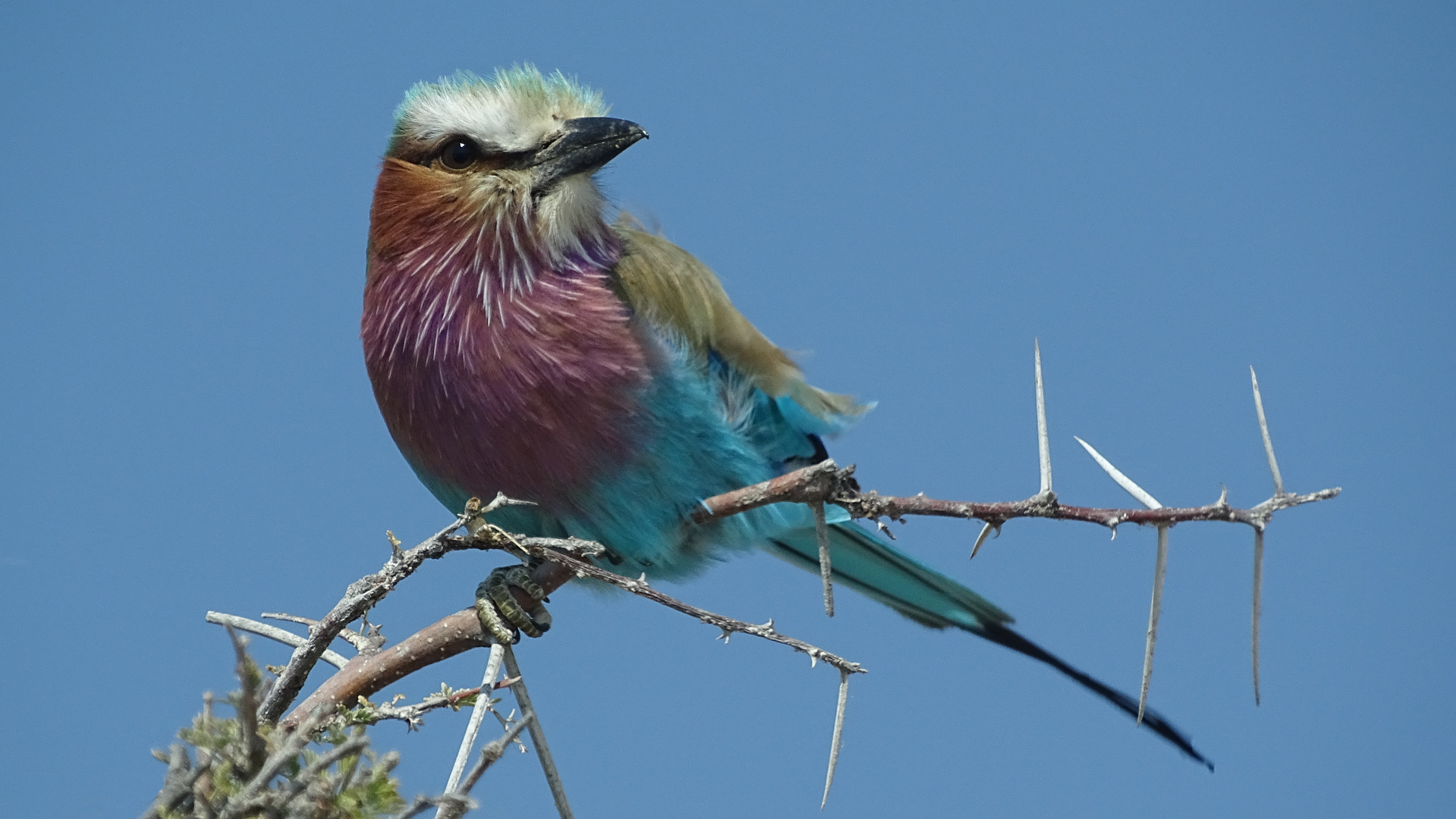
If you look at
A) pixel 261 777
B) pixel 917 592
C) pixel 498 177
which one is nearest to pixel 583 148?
pixel 498 177

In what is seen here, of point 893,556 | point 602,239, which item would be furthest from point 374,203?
point 893,556

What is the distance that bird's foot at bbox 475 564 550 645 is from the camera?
2314mm

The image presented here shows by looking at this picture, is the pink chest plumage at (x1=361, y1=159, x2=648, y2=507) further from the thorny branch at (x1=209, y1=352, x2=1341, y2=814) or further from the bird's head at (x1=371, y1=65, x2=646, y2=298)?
the thorny branch at (x1=209, y1=352, x2=1341, y2=814)

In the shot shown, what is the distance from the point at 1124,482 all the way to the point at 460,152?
1.49 m

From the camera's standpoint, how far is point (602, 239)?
269 centimetres

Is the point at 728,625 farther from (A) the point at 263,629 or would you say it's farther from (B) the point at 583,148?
(B) the point at 583,148

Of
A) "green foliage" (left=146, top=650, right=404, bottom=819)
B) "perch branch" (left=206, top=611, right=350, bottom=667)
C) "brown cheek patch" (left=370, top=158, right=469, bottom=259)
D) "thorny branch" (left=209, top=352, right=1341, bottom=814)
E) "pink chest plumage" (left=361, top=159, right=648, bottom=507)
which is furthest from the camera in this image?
"brown cheek patch" (left=370, top=158, right=469, bottom=259)

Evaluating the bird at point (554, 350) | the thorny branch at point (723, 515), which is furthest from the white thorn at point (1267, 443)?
the bird at point (554, 350)

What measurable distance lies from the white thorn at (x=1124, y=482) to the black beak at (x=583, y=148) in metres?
1.19

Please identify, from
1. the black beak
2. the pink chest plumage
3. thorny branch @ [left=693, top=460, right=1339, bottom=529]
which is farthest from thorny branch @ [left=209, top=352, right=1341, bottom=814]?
the black beak

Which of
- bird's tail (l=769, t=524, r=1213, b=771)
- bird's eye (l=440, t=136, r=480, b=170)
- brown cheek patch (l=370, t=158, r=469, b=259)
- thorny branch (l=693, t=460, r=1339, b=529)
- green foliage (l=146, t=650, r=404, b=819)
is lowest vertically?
green foliage (l=146, t=650, r=404, b=819)

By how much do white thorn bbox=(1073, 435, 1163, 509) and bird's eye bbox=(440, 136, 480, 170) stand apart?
1.41m

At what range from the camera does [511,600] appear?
2.32 metres

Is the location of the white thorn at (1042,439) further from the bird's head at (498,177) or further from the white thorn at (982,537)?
the bird's head at (498,177)
